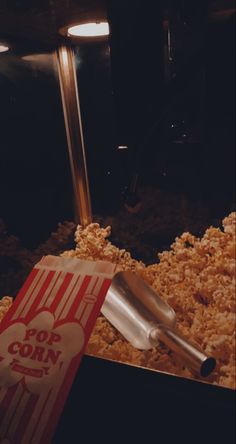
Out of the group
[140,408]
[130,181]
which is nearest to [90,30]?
[130,181]

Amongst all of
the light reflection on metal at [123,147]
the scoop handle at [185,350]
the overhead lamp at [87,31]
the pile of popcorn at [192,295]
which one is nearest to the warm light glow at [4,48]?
the overhead lamp at [87,31]

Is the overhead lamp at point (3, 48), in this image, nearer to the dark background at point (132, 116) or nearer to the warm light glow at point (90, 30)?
the dark background at point (132, 116)

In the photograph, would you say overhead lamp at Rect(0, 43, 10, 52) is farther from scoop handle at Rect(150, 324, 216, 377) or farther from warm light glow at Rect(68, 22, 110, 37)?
scoop handle at Rect(150, 324, 216, 377)

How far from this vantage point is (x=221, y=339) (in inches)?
37.1

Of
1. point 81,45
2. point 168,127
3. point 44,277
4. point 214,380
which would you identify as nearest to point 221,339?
point 214,380

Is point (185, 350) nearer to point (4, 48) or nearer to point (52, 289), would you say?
point (52, 289)

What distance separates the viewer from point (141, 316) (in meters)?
1.13

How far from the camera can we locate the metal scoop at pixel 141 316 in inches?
38.3

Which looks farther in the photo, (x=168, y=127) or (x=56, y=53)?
(x=56, y=53)

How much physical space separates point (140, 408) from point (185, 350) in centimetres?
18

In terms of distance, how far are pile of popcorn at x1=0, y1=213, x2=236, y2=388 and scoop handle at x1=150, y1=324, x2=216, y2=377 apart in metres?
0.03

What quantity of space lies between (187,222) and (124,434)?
745 mm

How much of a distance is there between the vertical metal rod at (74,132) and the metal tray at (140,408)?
0.83 m

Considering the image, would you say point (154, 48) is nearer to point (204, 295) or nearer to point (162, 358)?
point (204, 295)
